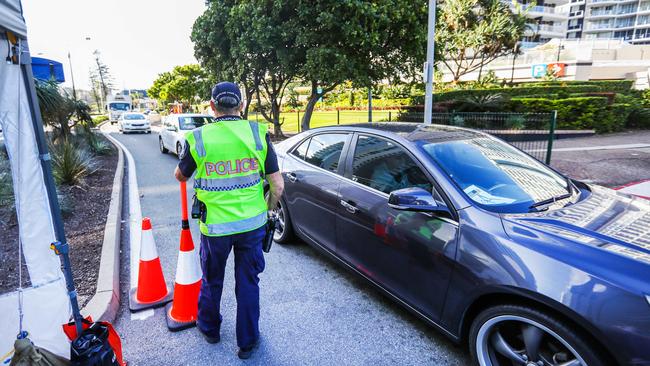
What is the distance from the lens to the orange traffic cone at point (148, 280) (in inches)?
126

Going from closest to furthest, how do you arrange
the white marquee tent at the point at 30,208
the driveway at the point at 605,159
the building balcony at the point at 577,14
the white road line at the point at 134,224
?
the white marquee tent at the point at 30,208
the white road line at the point at 134,224
the driveway at the point at 605,159
the building balcony at the point at 577,14

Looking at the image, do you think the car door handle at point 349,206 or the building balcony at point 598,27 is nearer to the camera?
the car door handle at point 349,206

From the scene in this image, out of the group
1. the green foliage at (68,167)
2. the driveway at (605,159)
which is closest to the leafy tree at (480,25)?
the driveway at (605,159)

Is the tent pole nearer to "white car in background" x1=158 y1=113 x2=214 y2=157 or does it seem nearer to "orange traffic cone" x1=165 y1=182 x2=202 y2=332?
"orange traffic cone" x1=165 y1=182 x2=202 y2=332

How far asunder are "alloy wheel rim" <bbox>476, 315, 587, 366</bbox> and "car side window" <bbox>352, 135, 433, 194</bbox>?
96 cm

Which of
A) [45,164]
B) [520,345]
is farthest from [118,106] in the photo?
[520,345]

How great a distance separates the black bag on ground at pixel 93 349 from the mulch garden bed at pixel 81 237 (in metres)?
1.26

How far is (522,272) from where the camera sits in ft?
6.54

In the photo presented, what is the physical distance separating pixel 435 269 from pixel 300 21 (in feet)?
36.7

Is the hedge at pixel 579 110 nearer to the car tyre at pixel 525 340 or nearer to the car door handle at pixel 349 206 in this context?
the car door handle at pixel 349 206

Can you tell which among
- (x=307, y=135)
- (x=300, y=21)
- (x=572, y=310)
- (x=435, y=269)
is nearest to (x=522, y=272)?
(x=572, y=310)

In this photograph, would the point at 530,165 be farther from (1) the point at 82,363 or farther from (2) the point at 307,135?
(1) the point at 82,363

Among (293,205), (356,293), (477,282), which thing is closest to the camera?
(477,282)

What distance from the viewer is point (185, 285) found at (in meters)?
2.96
